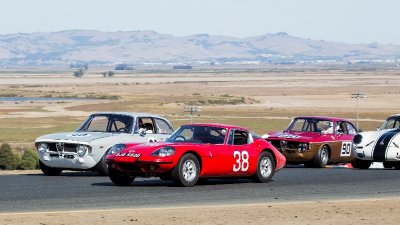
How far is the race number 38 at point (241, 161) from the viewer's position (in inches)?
784

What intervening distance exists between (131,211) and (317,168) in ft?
40.9

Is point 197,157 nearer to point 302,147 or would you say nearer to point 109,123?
point 109,123

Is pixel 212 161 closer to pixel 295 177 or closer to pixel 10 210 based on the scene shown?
pixel 295 177

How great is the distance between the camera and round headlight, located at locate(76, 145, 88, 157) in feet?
70.3

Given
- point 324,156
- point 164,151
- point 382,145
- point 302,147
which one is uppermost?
point 164,151

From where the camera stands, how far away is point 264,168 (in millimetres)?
20594

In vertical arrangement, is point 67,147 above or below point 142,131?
below

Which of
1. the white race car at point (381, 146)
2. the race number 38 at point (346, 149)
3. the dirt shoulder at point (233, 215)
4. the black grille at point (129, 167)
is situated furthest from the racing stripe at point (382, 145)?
the dirt shoulder at point (233, 215)

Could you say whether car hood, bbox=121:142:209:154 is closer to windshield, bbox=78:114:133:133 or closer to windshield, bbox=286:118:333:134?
windshield, bbox=78:114:133:133

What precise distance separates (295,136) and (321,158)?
88 cm

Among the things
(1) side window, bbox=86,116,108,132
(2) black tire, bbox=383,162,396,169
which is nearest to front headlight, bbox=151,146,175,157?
(1) side window, bbox=86,116,108,132

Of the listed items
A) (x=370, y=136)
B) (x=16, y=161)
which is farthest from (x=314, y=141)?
(x=16, y=161)

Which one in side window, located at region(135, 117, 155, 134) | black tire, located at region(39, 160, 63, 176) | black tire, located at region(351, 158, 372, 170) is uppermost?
side window, located at region(135, 117, 155, 134)

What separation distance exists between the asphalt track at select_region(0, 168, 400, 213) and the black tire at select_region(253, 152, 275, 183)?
155 millimetres
